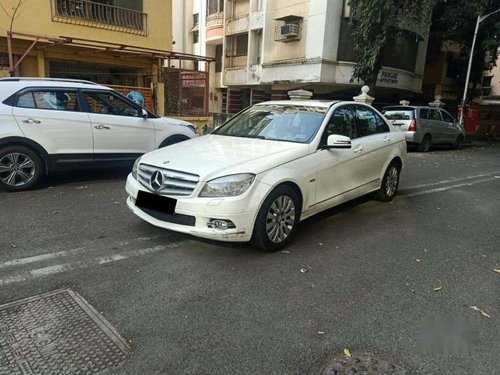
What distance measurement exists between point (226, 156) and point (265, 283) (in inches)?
55.9

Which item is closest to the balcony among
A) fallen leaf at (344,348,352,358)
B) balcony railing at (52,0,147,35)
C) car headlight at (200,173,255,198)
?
balcony railing at (52,0,147,35)

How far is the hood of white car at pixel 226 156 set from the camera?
4.15 metres

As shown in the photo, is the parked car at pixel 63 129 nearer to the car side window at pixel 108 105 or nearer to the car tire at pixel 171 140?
the car side window at pixel 108 105

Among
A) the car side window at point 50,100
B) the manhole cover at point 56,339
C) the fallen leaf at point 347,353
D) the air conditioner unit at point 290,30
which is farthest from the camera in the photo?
the air conditioner unit at point 290,30

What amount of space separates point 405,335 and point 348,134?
3120 millimetres

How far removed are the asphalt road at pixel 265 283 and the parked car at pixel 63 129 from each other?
27.0 inches

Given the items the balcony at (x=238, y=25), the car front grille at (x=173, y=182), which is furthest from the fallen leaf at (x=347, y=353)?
the balcony at (x=238, y=25)

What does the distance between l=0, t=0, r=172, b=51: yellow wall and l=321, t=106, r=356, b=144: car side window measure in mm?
11511

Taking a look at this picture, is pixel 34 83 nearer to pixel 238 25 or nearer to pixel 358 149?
pixel 358 149

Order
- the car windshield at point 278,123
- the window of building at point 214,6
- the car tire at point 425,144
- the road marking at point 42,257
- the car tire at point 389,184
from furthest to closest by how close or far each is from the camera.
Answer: the window of building at point 214,6
the car tire at point 425,144
the car tire at point 389,184
the car windshield at point 278,123
the road marking at point 42,257

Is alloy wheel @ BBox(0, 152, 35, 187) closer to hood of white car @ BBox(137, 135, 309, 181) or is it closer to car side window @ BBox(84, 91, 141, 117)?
car side window @ BBox(84, 91, 141, 117)

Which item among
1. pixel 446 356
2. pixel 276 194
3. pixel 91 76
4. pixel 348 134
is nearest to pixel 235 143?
pixel 276 194

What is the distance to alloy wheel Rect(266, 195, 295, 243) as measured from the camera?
432 centimetres

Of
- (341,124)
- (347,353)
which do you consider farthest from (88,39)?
(347,353)
